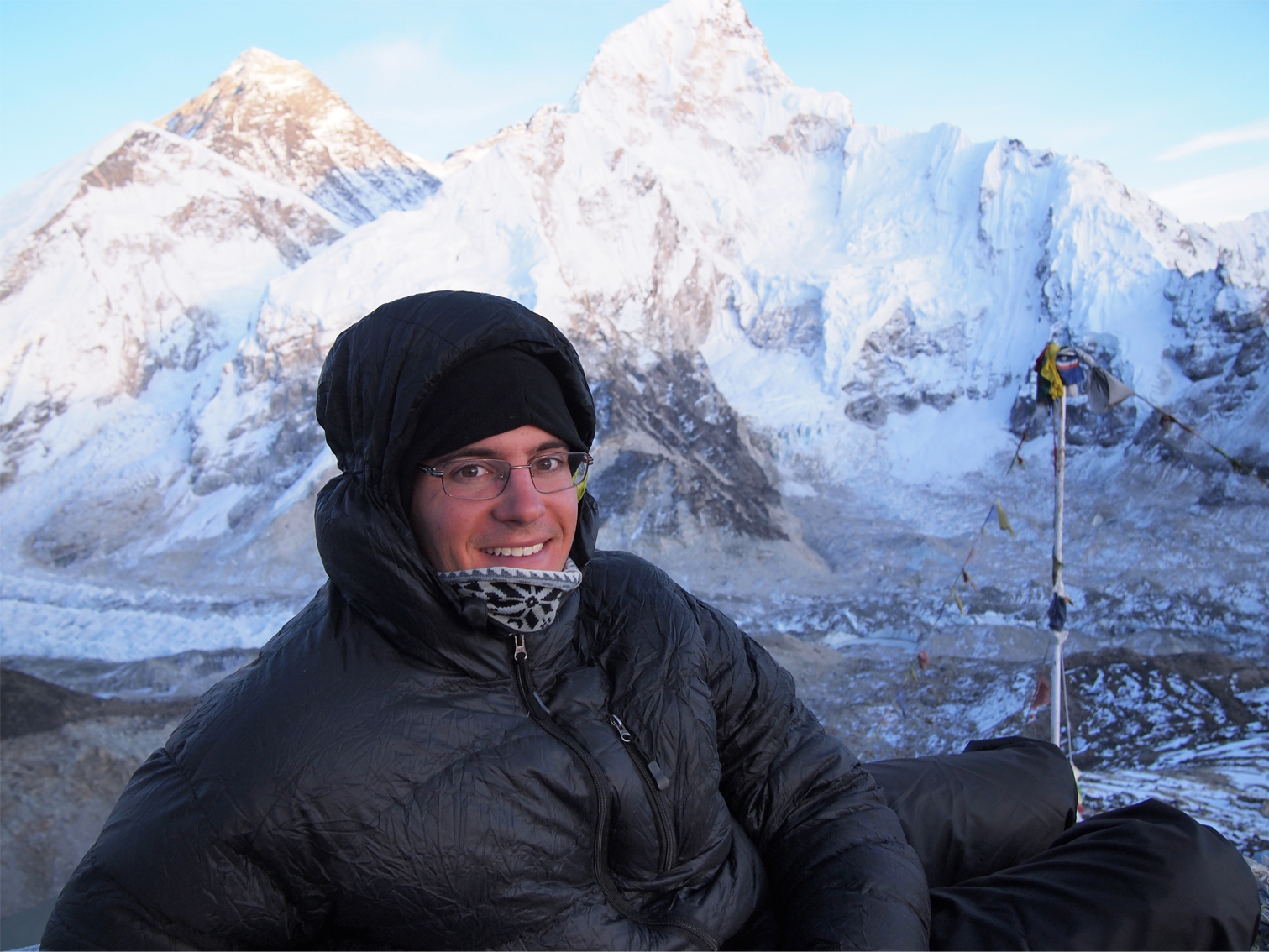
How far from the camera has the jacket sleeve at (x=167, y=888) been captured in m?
1.41

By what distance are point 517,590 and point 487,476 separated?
0.26 m

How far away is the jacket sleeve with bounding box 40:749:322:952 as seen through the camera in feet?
4.61

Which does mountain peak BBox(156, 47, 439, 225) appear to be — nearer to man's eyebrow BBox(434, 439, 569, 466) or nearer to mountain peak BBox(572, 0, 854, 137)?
mountain peak BBox(572, 0, 854, 137)

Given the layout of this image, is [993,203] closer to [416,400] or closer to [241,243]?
[241,243]

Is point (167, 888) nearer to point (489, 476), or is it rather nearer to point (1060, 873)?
point (489, 476)

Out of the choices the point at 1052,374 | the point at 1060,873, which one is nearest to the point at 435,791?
the point at 1060,873

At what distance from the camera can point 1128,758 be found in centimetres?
1127

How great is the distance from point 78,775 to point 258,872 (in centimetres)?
1087

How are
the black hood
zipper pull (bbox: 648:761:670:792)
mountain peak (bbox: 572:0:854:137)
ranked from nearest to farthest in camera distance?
the black hood → zipper pull (bbox: 648:761:670:792) → mountain peak (bbox: 572:0:854:137)

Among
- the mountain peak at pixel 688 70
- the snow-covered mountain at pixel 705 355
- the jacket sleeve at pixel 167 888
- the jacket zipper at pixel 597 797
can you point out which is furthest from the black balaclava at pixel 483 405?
the mountain peak at pixel 688 70

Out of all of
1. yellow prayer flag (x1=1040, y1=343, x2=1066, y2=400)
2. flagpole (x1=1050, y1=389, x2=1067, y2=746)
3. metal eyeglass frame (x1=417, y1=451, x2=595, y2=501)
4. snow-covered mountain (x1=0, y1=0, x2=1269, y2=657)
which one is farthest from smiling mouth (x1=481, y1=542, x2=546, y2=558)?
snow-covered mountain (x1=0, y1=0, x2=1269, y2=657)

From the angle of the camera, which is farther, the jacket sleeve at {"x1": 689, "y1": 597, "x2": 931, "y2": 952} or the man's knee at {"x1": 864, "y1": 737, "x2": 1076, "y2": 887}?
the man's knee at {"x1": 864, "y1": 737, "x2": 1076, "y2": 887}

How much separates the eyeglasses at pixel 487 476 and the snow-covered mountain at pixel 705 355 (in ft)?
67.6

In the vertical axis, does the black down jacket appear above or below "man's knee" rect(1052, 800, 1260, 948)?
above
